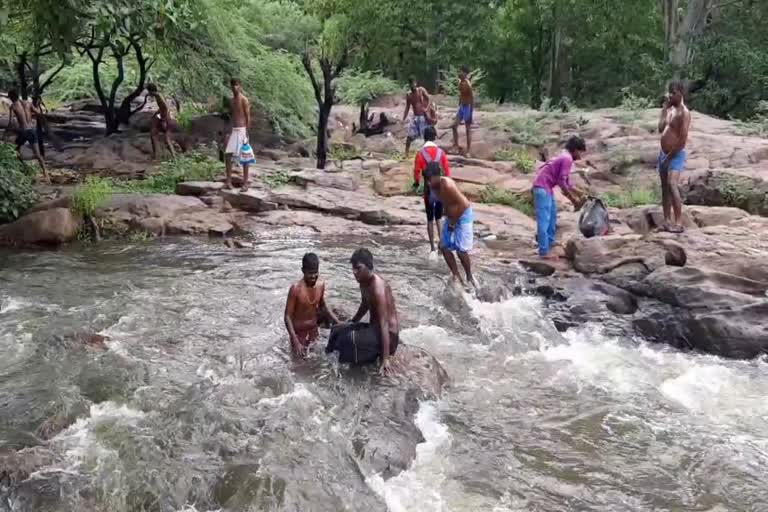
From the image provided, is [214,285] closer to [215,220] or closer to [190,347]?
[190,347]

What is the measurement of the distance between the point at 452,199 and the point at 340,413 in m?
3.55

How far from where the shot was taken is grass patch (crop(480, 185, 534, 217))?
13.2 metres

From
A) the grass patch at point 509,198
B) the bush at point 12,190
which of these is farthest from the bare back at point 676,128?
the bush at point 12,190

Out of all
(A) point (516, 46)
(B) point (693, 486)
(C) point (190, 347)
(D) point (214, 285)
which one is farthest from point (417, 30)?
(B) point (693, 486)

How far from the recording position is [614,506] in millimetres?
4641

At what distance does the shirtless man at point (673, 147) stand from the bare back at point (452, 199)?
2844mm

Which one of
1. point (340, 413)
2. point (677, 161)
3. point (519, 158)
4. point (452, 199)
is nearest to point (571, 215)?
point (677, 161)

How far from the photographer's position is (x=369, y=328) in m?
6.07

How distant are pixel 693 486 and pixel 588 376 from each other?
74.5 inches

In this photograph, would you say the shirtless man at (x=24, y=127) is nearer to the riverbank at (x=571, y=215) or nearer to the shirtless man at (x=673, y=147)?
the riverbank at (x=571, y=215)

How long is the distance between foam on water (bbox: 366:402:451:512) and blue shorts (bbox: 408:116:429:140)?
1179 cm

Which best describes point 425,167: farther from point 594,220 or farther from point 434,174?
point 594,220

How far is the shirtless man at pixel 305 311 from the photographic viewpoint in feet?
20.4

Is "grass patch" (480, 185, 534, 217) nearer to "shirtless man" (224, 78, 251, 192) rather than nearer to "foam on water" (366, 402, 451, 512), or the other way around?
"shirtless man" (224, 78, 251, 192)
